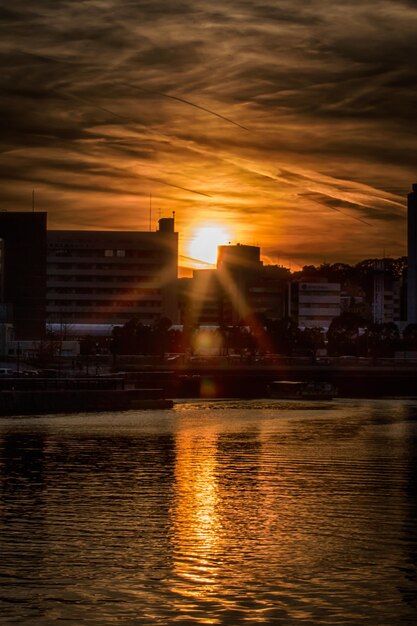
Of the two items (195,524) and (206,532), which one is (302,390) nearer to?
(195,524)

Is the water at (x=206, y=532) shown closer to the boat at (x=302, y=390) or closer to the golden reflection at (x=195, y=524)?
the golden reflection at (x=195, y=524)

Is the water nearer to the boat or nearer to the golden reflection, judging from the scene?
the golden reflection

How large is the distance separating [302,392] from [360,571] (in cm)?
14575

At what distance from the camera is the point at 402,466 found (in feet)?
238

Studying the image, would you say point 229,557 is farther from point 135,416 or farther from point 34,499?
point 135,416

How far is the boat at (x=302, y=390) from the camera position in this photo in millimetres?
182125

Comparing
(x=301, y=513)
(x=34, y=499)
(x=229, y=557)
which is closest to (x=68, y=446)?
(x=34, y=499)

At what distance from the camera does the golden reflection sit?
3619 cm

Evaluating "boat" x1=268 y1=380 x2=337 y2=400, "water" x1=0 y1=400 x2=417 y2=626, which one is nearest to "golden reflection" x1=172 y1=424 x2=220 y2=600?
"water" x1=0 y1=400 x2=417 y2=626

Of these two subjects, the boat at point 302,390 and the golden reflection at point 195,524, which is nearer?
the golden reflection at point 195,524

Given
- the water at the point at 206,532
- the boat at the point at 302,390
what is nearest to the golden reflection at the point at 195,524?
the water at the point at 206,532

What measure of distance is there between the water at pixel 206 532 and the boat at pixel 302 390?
91.4 m

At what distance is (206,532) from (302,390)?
139433mm

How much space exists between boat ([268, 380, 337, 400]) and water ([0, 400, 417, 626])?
91.4 metres
